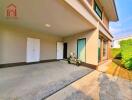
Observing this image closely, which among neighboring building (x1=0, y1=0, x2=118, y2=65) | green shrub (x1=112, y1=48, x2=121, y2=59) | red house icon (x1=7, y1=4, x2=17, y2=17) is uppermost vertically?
red house icon (x1=7, y1=4, x2=17, y2=17)

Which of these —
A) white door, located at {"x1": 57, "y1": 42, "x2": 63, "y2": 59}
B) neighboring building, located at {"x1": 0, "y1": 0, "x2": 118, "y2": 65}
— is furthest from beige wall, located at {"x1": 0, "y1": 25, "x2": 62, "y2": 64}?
white door, located at {"x1": 57, "y1": 42, "x2": 63, "y2": 59}

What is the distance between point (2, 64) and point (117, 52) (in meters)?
14.5

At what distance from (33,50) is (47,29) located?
2115 millimetres

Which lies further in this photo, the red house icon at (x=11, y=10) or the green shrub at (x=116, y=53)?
the green shrub at (x=116, y=53)

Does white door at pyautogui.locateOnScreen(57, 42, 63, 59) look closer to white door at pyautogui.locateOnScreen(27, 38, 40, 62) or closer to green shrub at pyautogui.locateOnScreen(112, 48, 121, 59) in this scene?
white door at pyautogui.locateOnScreen(27, 38, 40, 62)

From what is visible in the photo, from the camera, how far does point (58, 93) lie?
280 centimetres

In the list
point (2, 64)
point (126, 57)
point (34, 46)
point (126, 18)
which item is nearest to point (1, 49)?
point (2, 64)

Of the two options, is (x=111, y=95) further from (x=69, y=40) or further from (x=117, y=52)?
(x=117, y=52)

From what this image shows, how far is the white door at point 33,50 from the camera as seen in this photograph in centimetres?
739

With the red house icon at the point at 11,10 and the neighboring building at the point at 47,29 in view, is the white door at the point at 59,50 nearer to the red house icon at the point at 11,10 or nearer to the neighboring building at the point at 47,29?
the neighboring building at the point at 47,29

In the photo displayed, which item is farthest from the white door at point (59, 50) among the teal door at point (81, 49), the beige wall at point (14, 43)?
the teal door at point (81, 49)

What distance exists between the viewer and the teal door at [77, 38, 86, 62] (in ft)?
24.3

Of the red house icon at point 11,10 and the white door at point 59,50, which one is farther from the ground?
the red house icon at point 11,10

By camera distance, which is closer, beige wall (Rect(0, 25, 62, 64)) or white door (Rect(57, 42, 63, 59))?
beige wall (Rect(0, 25, 62, 64))
